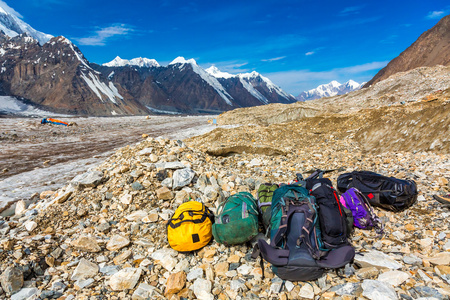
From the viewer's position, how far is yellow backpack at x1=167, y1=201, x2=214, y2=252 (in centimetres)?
354

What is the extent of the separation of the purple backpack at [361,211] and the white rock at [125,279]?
378 cm

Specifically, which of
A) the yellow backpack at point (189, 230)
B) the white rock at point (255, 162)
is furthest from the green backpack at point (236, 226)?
the white rock at point (255, 162)

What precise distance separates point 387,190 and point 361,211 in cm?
78

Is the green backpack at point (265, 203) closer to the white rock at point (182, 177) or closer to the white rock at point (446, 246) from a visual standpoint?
the white rock at point (182, 177)

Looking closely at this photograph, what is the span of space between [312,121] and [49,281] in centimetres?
1639

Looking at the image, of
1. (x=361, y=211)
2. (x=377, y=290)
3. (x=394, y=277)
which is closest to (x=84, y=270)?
(x=377, y=290)

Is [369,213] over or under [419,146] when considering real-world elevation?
under

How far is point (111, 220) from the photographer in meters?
4.45

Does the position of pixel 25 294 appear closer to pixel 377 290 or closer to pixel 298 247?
pixel 298 247

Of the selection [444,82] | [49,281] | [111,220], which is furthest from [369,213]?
[444,82]

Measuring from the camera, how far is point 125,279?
10.2 ft

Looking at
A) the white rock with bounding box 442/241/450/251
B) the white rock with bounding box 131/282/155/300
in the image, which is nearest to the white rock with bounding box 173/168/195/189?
the white rock with bounding box 131/282/155/300

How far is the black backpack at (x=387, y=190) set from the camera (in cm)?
417

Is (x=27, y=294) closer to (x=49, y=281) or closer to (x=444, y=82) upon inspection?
(x=49, y=281)
